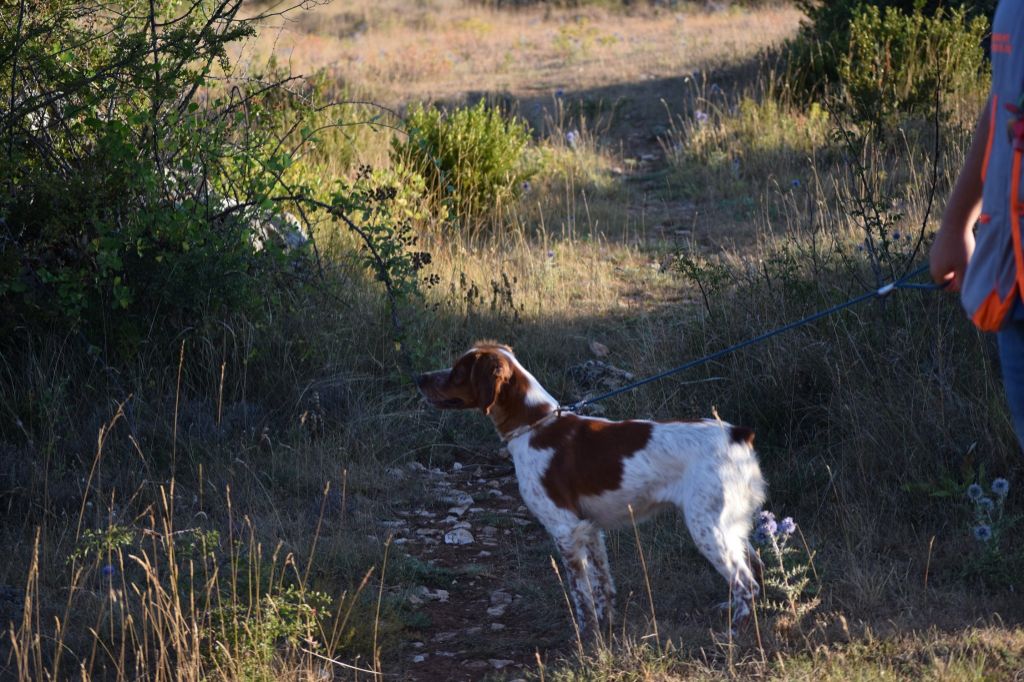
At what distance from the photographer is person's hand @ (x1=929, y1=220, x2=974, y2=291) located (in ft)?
8.55

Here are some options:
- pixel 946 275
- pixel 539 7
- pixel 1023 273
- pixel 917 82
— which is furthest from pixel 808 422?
pixel 539 7

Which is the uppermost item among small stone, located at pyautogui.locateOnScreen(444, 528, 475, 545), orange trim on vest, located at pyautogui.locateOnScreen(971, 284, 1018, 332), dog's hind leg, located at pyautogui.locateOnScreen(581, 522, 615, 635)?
orange trim on vest, located at pyautogui.locateOnScreen(971, 284, 1018, 332)

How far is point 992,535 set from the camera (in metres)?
3.97

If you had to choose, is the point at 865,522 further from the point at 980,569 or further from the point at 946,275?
the point at 946,275

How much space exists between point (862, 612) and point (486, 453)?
246cm

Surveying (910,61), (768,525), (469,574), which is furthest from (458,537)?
(910,61)

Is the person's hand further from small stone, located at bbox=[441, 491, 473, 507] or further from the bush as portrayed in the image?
the bush

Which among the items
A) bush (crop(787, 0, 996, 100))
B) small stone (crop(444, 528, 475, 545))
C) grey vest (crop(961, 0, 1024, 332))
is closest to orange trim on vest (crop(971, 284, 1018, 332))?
grey vest (crop(961, 0, 1024, 332))

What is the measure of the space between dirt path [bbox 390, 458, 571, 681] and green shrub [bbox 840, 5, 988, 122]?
5492 mm

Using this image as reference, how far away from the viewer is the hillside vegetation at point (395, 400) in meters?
3.77

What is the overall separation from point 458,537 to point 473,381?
1.05m

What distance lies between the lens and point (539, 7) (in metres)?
25.4

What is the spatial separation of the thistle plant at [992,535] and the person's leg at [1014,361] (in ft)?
5.48

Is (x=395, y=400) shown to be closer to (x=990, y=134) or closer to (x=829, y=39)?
(x=990, y=134)
